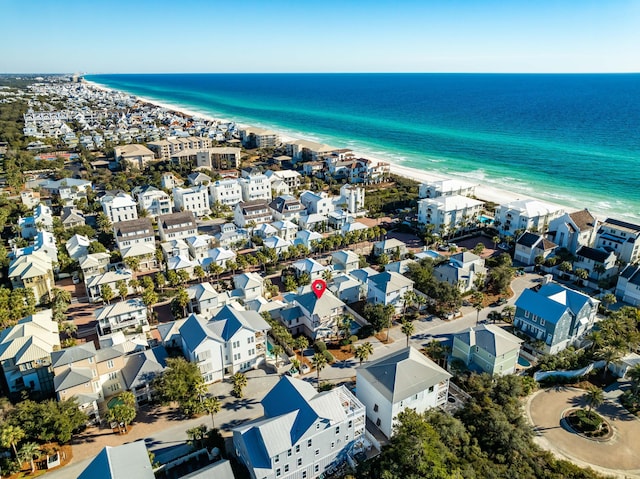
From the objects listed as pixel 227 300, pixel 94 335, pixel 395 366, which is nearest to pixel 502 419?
pixel 395 366

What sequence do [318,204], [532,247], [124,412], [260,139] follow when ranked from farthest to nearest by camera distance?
[260,139]
[318,204]
[532,247]
[124,412]

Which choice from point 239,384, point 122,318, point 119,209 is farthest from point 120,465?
point 119,209

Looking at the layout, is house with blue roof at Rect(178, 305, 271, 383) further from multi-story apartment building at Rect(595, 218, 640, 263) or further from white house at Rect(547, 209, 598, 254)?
multi-story apartment building at Rect(595, 218, 640, 263)

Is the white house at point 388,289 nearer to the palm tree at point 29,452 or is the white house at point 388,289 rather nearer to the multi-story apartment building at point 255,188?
the palm tree at point 29,452

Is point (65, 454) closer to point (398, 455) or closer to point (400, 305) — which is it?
point (398, 455)

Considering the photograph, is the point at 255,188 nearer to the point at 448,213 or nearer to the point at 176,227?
the point at 176,227

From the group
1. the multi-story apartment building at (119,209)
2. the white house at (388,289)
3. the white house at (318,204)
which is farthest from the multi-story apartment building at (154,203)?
the white house at (388,289)
